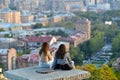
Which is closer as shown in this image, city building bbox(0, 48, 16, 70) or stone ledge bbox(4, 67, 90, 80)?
stone ledge bbox(4, 67, 90, 80)

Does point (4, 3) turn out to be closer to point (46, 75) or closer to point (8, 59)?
point (8, 59)

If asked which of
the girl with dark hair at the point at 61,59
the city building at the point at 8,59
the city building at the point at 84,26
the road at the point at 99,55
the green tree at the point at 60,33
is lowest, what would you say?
the road at the point at 99,55

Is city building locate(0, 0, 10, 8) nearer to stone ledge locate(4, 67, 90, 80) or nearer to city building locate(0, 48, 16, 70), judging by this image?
city building locate(0, 48, 16, 70)

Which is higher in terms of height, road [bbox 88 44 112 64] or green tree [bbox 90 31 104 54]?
green tree [bbox 90 31 104 54]

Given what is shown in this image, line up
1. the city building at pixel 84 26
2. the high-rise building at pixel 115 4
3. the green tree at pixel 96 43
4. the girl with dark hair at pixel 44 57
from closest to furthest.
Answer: the girl with dark hair at pixel 44 57, the green tree at pixel 96 43, the city building at pixel 84 26, the high-rise building at pixel 115 4

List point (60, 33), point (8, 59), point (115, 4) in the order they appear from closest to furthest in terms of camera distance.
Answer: point (8, 59) → point (60, 33) → point (115, 4)

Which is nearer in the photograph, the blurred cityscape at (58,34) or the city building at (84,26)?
the blurred cityscape at (58,34)

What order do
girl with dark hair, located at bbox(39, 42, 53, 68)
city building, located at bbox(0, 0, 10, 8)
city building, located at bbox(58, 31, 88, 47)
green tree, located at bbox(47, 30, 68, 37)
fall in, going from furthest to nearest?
city building, located at bbox(0, 0, 10, 8) → green tree, located at bbox(47, 30, 68, 37) → city building, located at bbox(58, 31, 88, 47) → girl with dark hair, located at bbox(39, 42, 53, 68)

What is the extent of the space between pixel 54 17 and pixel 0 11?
588 centimetres

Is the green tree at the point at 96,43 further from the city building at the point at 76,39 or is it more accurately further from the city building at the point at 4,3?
the city building at the point at 4,3

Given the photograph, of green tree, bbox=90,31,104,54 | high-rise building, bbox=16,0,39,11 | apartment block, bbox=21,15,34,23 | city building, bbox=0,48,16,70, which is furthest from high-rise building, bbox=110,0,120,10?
city building, bbox=0,48,16,70

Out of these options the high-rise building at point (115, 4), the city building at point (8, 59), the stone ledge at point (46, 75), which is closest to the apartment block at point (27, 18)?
the high-rise building at point (115, 4)

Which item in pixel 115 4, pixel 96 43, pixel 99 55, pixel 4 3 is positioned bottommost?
pixel 99 55

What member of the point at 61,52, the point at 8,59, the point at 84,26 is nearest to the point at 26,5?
the point at 84,26
